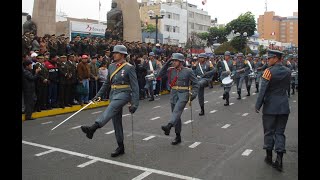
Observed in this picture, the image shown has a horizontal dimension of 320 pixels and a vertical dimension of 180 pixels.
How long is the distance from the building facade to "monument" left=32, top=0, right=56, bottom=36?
134 metres

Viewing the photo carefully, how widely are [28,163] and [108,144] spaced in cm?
214

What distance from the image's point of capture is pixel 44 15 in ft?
78.5

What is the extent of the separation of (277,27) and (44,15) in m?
144

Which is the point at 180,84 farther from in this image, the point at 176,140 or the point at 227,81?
the point at 227,81

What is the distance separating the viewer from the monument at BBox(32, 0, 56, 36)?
23.8 m

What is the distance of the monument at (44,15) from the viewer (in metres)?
23.8

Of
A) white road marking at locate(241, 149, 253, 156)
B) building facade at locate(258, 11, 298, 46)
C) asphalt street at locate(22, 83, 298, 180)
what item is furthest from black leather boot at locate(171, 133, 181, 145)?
building facade at locate(258, 11, 298, 46)

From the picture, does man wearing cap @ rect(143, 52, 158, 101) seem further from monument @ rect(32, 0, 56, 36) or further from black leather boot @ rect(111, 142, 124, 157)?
black leather boot @ rect(111, 142, 124, 157)

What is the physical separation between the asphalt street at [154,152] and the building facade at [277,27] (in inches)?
5708
